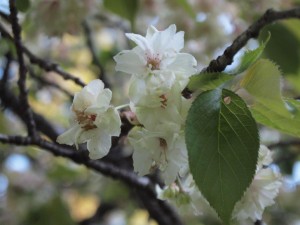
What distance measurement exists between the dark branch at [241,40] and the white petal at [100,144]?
17cm

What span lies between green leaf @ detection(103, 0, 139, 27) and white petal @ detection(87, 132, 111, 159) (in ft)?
2.75

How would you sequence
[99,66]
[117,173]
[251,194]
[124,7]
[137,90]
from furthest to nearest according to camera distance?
1. [99,66]
2. [124,7]
3. [117,173]
4. [251,194]
5. [137,90]

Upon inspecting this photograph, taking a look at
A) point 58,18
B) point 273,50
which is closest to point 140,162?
point 58,18

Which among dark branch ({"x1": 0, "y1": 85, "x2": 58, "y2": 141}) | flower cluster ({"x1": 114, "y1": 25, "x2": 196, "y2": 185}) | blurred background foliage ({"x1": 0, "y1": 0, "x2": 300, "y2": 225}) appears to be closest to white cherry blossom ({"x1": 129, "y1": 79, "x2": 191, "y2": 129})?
flower cluster ({"x1": 114, "y1": 25, "x2": 196, "y2": 185})

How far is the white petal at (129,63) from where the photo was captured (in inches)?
30.1

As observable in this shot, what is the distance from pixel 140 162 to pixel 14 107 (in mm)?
871

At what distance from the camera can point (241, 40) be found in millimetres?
819

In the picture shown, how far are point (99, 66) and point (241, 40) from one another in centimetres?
120

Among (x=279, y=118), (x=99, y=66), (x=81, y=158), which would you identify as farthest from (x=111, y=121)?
(x=99, y=66)

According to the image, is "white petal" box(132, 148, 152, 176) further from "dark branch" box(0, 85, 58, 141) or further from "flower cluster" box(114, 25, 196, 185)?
"dark branch" box(0, 85, 58, 141)

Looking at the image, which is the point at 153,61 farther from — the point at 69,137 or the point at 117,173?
the point at 117,173

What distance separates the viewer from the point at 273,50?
1.74 m

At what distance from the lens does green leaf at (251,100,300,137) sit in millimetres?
780

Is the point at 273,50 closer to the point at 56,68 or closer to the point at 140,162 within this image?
the point at 56,68
